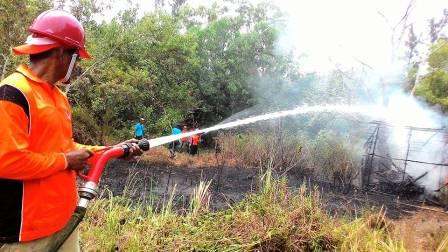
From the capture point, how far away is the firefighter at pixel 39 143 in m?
1.87

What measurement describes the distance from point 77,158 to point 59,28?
0.66 metres

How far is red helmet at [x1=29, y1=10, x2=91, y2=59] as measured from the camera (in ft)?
6.92

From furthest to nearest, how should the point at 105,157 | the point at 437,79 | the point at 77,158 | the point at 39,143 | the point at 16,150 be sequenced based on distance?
1. the point at 437,79
2. the point at 105,157
3. the point at 77,158
4. the point at 39,143
5. the point at 16,150

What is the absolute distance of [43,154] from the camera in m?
2.00

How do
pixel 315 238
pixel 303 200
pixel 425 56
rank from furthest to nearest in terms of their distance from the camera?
pixel 425 56
pixel 303 200
pixel 315 238

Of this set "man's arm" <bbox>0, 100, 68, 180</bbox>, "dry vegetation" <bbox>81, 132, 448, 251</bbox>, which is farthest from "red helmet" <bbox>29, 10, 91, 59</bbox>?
"dry vegetation" <bbox>81, 132, 448, 251</bbox>

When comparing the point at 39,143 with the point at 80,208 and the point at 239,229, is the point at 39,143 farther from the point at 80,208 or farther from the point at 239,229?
the point at 239,229

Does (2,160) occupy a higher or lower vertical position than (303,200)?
higher

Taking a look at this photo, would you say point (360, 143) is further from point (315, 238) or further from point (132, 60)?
point (315, 238)

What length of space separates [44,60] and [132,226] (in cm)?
271

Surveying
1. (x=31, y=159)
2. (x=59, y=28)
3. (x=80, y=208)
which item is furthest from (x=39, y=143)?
(x=59, y=28)

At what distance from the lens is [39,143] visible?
2.03 meters

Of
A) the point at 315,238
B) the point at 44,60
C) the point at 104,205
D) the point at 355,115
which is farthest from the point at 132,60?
the point at 44,60

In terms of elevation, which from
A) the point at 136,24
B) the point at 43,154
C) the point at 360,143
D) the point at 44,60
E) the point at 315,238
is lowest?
the point at 360,143
